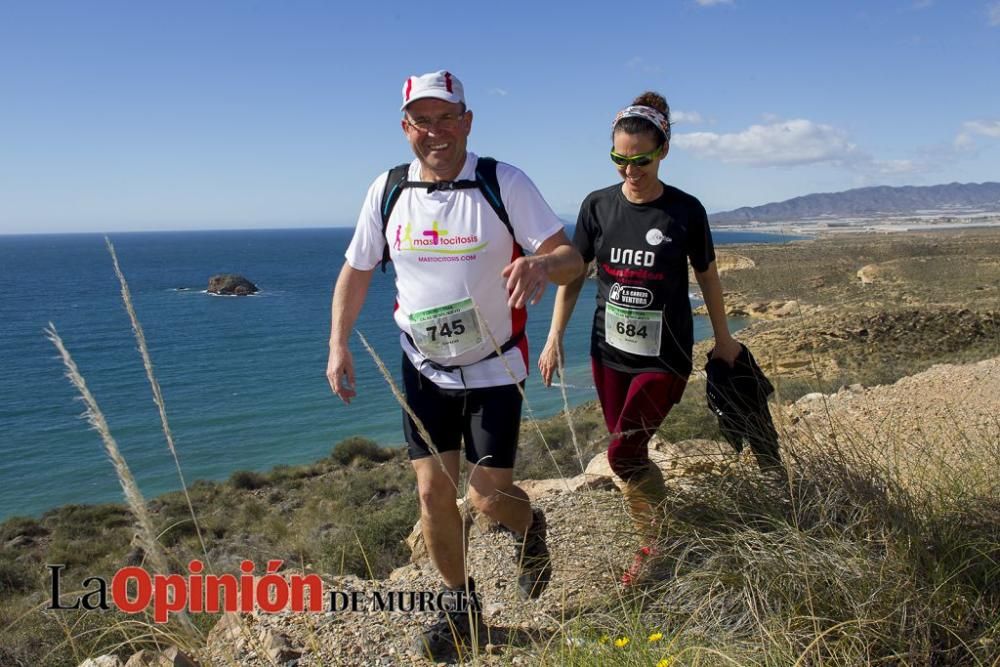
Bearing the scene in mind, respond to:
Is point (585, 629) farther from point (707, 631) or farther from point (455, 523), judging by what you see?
point (455, 523)

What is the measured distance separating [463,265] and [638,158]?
36.0 inches

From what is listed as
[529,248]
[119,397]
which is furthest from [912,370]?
[119,397]

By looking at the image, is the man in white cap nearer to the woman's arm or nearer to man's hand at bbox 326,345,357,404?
man's hand at bbox 326,345,357,404

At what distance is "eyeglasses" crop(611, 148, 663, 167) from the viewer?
2.97 m

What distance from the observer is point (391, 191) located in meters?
2.92

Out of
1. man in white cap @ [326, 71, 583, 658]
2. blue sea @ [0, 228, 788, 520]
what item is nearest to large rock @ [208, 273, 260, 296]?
blue sea @ [0, 228, 788, 520]

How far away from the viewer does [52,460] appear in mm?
19531

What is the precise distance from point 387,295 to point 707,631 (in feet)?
220

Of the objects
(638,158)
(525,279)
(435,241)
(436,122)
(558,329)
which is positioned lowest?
(558,329)

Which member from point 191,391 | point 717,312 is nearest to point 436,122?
point 717,312

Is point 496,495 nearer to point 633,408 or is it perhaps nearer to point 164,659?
point 633,408

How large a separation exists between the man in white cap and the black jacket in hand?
89 centimetres

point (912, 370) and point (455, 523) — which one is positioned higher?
point (455, 523)

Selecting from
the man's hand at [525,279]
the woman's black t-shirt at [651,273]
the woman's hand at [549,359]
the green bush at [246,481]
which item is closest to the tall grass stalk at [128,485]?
the man's hand at [525,279]
